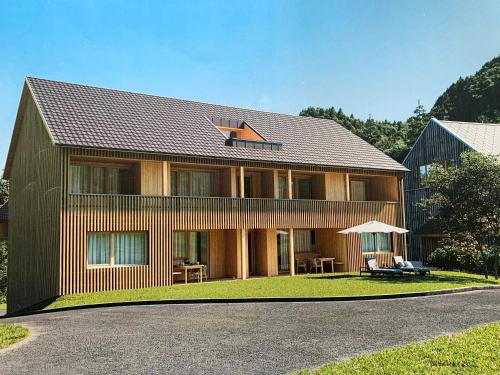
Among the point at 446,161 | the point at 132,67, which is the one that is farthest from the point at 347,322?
the point at 446,161

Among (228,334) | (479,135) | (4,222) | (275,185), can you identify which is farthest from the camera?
(479,135)

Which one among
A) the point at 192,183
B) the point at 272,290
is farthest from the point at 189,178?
the point at 272,290

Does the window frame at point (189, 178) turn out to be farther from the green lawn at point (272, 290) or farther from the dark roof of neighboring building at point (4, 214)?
the dark roof of neighboring building at point (4, 214)

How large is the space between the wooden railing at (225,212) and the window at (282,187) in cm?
179

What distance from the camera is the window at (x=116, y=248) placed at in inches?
782

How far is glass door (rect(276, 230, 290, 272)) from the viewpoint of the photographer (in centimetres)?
2698

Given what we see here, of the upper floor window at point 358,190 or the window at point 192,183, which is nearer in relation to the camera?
the window at point 192,183

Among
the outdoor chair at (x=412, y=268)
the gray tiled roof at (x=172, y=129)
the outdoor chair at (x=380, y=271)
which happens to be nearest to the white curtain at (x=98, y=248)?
the gray tiled roof at (x=172, y=129)

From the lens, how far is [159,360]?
831 centimetres

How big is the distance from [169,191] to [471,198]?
13.4 metres

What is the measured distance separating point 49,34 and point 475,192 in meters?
19.2

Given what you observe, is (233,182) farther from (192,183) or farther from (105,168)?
(105,168)

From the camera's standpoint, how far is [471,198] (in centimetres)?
2298

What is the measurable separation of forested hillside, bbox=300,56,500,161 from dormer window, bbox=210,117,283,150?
3286 cm
